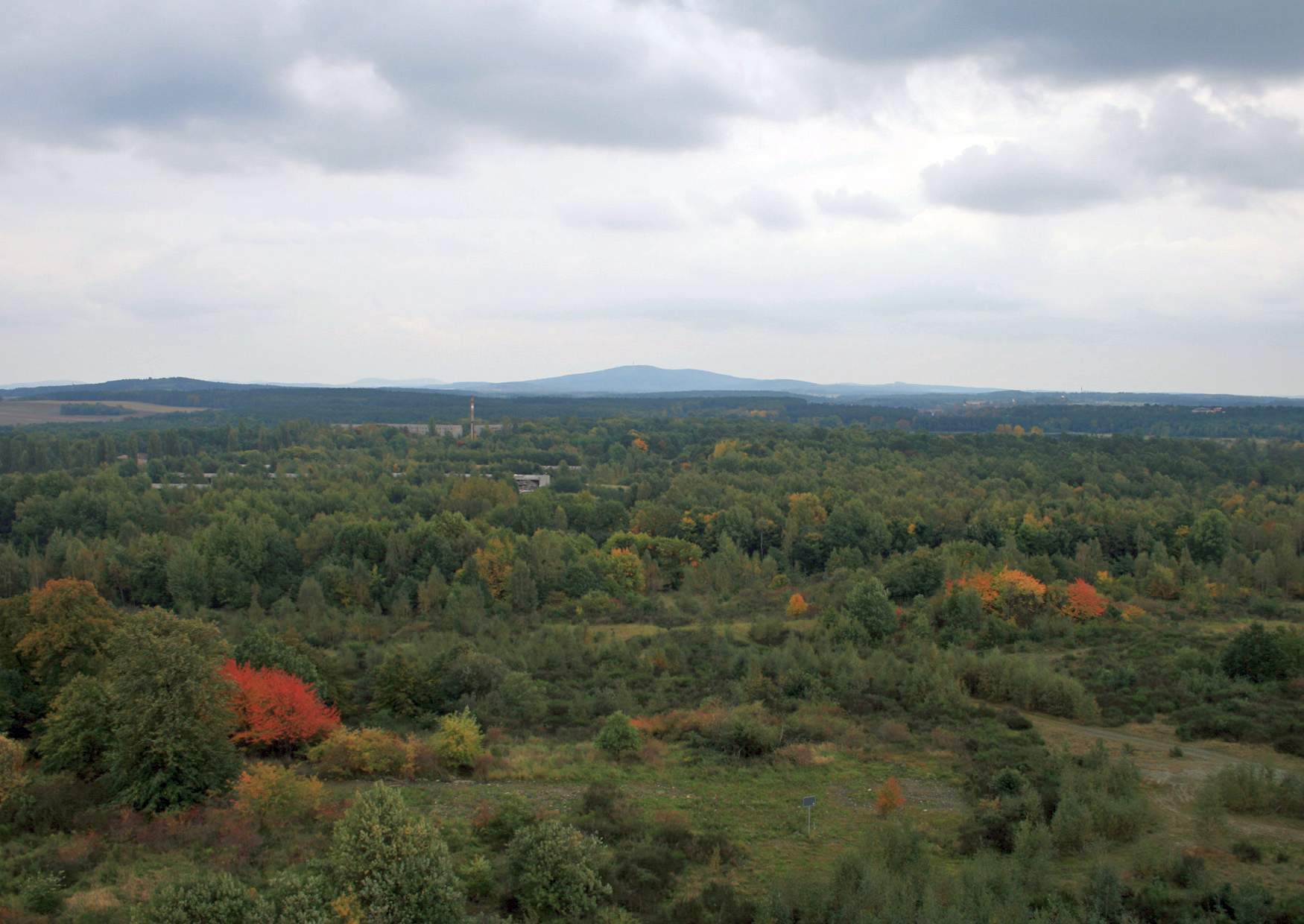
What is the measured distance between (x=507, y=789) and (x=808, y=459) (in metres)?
79.4

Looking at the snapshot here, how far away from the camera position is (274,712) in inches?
1096

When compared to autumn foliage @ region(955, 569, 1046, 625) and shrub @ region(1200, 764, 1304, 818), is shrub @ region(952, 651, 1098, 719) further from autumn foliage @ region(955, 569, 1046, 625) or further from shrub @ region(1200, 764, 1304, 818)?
shrub @ region(1200, 764, 1304, 818)

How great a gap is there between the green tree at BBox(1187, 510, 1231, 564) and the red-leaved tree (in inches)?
2324

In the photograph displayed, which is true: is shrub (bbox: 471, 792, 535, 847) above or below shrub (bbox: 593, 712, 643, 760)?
above

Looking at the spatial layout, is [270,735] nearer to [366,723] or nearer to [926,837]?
[366,723]

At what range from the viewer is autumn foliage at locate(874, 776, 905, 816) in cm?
2391

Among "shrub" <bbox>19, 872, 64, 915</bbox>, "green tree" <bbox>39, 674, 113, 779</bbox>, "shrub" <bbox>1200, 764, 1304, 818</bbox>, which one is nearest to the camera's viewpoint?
"shrub" <bbox>19, 872, 64, 915</bbox>

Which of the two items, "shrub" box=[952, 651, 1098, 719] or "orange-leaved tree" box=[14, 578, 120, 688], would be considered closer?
"orange-leaved tree" box=[14, 578, 120, 688]

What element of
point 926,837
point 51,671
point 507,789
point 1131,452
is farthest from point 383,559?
point 1131,452

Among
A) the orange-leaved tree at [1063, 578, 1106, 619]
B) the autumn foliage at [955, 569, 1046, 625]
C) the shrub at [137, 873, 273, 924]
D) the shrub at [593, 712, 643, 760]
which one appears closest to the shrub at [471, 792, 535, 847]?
the shrub at [593, 712, 643, 760]

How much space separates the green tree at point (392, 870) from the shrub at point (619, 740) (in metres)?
12.5

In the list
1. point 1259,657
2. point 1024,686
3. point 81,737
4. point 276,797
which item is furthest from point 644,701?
point 1259,657

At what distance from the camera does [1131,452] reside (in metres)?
101

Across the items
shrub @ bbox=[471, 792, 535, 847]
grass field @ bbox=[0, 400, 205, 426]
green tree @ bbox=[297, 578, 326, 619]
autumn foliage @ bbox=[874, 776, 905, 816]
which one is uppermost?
grass field @ bbox=[0, 400, 205, 426]
